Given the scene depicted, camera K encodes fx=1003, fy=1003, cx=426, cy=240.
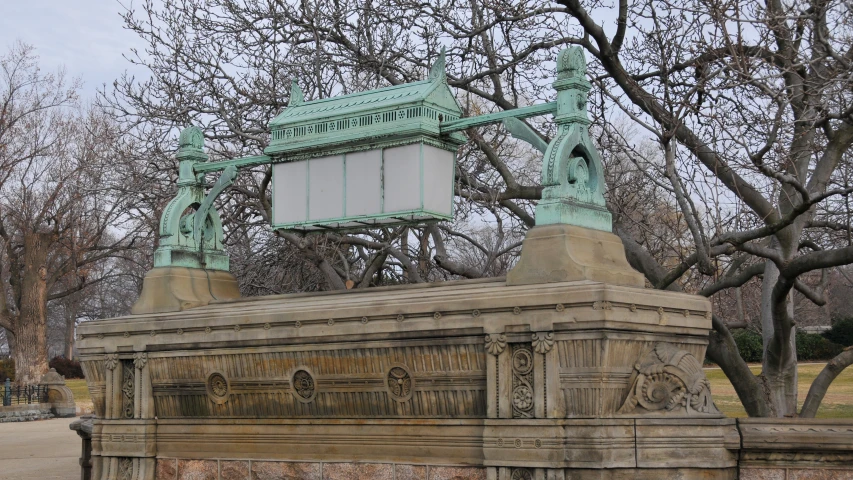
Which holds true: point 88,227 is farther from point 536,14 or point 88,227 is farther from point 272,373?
point 272,373

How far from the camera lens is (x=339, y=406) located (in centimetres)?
847

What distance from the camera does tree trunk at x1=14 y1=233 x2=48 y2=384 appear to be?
119 ft

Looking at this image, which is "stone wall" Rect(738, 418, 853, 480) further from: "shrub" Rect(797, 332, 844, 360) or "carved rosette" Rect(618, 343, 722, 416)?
"shrub" Rect(797, 332, 844, 360)

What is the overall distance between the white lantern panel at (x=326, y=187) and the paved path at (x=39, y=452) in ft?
22.4

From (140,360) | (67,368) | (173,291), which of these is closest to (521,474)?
(140,360)

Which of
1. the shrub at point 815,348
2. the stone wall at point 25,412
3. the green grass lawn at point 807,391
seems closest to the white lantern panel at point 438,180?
the green grass lawn at point 807,391

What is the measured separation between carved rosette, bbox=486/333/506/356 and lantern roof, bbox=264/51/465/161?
2.14 meters

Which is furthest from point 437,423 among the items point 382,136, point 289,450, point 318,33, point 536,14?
point 318,33

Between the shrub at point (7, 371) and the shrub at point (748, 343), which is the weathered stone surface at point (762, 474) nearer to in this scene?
the shrub at point (748, 343)

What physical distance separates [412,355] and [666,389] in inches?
77.9

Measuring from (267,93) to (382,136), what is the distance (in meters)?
6.74

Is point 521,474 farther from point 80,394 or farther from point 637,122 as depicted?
point 80,394

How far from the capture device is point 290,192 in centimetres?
976

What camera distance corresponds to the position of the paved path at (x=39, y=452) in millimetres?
15134
